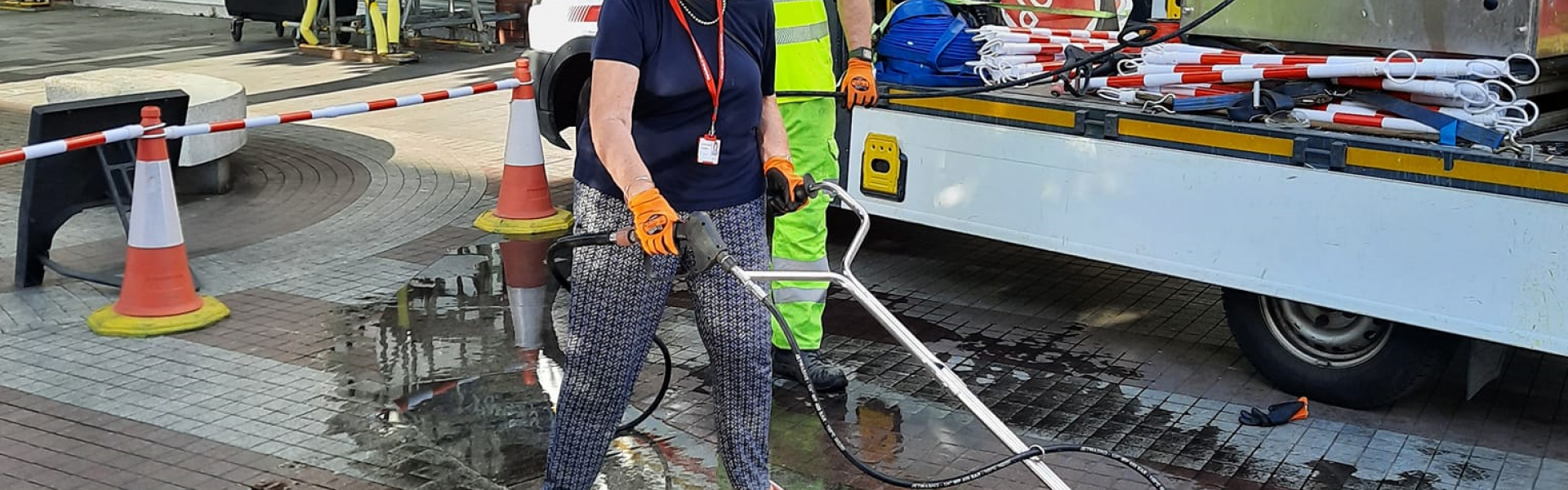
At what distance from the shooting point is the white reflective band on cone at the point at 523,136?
311 inches

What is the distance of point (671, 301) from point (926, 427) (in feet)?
6.18

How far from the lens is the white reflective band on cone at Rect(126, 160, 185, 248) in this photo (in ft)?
20.1

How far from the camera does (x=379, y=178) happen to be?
31.2 feet

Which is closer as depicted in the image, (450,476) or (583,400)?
(583,400)

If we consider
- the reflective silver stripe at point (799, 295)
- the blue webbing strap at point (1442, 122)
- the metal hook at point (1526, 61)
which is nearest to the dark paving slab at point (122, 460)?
the reflective silver stripe at point (799, 295)

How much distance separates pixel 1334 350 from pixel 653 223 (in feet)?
9.80

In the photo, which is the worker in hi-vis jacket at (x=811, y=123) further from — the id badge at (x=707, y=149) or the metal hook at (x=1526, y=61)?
the metal hook at (x=1526, y=61)

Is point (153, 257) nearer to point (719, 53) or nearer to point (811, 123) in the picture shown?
point (811, 123)

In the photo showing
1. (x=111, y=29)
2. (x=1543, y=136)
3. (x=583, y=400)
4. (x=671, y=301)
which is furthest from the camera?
(x=111, y=29)

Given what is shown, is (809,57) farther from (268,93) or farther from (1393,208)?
(268,93)

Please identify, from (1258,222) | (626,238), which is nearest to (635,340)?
(626,238)

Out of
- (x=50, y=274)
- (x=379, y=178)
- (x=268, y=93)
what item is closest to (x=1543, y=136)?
(x=50, y=274)

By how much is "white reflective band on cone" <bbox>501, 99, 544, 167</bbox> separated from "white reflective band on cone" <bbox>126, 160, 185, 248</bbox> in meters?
2.03

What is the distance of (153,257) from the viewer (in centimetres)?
614
